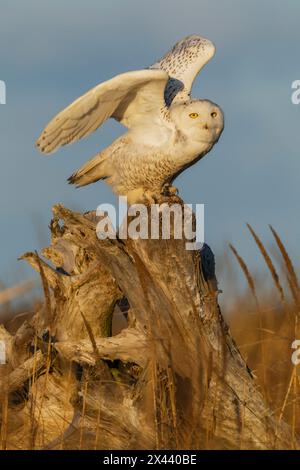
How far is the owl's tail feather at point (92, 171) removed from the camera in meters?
5.79

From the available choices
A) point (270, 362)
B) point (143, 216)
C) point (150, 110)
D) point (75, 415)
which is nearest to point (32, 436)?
point (75, 415)

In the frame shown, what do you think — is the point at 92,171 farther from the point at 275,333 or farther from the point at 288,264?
the point at 288,264

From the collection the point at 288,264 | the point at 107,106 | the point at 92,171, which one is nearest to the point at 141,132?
the point at 107,106

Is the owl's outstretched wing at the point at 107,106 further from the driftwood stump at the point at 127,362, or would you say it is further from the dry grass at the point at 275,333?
the dry grass at the point at 275,333

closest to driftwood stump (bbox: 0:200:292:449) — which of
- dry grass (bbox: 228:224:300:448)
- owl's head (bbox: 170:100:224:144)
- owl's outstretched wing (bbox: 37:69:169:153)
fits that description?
dry grass (bbox: 228:224:300:448)

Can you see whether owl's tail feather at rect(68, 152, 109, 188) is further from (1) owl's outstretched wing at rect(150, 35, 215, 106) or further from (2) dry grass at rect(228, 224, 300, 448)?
(2) dry grass at rect(228, 224, 300, 448)

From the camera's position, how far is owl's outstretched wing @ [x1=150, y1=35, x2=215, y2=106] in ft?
19.8

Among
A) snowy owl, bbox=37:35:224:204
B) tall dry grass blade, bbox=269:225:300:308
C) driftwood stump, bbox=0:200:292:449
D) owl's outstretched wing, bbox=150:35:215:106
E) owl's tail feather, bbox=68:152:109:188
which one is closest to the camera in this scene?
tall dry grass blade, bbox=269:225:300:308

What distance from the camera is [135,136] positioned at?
18.1 ft

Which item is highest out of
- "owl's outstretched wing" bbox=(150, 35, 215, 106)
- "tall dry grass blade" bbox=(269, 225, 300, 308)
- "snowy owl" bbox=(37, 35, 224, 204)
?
"owl's outstretched wing" bbox=(150, 35, 215, 106)

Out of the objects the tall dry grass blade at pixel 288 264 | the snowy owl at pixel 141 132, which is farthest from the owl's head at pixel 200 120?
the tall dry grass blade at pixel 288 264

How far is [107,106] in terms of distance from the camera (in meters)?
5.29

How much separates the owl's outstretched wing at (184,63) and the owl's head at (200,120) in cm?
42
